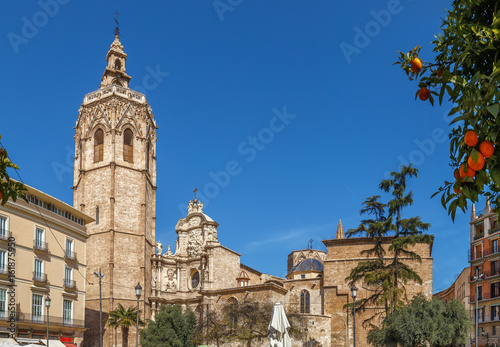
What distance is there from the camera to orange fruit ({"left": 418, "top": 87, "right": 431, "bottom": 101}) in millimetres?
4430

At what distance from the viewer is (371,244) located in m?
48.4

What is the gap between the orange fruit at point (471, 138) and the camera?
3336mm

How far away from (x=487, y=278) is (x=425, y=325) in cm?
2025

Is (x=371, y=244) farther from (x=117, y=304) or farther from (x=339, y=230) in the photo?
(x=339, y=230)

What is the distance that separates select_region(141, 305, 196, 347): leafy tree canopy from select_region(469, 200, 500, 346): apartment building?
22.6 metres

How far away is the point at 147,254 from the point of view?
5394 cm

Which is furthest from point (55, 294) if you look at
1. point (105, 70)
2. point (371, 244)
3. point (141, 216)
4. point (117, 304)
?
point (105, 70)

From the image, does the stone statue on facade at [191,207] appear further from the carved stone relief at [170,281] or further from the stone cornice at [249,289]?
the stone cornice at [249,289]

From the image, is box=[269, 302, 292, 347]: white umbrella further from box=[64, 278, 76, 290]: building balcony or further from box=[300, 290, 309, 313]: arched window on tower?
box=[300, 290, 309, 313]: arched window on tower

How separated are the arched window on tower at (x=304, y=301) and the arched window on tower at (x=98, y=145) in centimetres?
2271

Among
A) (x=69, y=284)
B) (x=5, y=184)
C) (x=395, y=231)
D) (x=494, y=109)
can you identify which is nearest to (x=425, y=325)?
(x=395, y=231)

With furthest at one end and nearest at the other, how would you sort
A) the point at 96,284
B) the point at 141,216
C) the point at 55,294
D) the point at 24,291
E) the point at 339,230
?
the point at 339,230, the point at 141,216, the point at 96,284, the point at 55,294, the point at 24,291

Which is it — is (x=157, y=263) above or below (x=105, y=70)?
below

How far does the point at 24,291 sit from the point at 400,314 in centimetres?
2099
